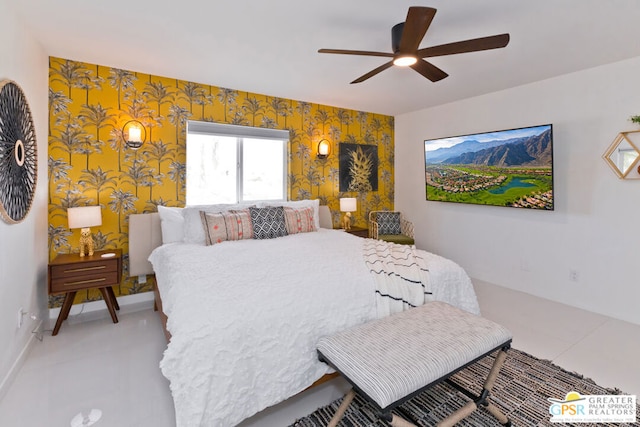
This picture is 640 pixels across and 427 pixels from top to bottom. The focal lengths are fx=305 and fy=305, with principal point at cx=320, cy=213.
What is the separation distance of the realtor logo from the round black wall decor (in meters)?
3.59

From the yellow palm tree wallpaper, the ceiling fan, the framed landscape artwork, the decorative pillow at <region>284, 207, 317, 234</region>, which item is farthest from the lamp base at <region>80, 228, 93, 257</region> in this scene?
the framed landscape artwork

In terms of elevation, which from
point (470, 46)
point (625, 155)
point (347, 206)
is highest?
point (470, 46)

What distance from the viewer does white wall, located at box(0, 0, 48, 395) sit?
6.50 ft

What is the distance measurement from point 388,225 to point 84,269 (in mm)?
3867

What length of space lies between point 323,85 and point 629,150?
3.15 metres

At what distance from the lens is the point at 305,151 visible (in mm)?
4473

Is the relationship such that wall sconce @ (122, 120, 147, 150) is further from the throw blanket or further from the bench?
the bench

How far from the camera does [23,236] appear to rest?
2328 millimetres

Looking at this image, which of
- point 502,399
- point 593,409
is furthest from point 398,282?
point 593,409

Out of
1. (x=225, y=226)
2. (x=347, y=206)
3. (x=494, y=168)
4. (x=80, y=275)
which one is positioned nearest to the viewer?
(x=80, y=275)

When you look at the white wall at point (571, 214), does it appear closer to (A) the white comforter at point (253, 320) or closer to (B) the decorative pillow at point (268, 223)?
(A) the white comforter at point (253, 320)

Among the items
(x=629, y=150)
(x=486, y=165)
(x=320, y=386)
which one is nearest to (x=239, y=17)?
(x=320, y=386)

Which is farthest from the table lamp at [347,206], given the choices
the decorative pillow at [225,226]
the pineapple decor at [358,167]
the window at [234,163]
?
the decorative pillow at [225,226]

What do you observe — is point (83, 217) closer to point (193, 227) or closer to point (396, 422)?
point (193, 227)
